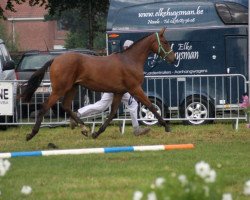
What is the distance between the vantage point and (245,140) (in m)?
15.9

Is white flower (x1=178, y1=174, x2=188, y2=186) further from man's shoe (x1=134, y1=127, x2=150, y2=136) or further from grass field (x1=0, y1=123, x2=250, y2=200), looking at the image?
man's shoe (x1=134, y1=127, x2=150, y2=136)

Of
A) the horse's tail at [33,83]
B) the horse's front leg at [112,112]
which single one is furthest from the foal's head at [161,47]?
the horse's tail at [33,83]

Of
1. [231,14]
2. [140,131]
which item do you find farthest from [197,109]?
[140,131]

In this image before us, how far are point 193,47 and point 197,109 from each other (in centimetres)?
157

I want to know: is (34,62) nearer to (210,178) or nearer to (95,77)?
(95,77)

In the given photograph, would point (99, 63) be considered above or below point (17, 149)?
above

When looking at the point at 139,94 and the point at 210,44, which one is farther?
the point at 210,44

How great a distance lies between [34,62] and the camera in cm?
2508

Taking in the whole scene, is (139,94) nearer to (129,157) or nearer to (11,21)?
(129,157)

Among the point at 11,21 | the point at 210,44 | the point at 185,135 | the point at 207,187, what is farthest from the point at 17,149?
the point at 11,21

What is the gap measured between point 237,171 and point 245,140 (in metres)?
4.76

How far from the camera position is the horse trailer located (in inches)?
832

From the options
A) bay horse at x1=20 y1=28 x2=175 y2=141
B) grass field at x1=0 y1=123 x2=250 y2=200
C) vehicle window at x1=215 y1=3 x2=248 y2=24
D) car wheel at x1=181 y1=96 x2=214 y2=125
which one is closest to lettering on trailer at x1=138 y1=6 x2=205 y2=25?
vehicle window at x1=215 y1=3 x2=248 y2=24

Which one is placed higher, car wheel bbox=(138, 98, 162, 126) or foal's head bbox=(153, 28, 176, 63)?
foal's head bbox=(153, 28, 176, 63)
